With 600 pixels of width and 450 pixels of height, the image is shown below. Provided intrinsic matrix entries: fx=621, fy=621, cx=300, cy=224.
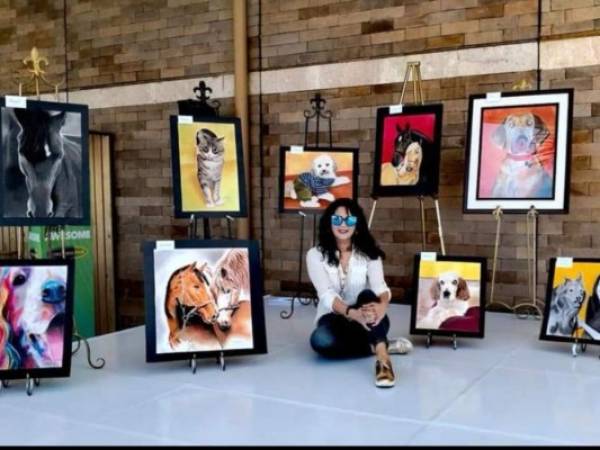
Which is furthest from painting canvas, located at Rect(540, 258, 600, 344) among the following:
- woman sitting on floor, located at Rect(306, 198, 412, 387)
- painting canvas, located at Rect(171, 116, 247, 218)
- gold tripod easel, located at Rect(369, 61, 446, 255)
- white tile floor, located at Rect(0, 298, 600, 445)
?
painting canvas, located at Rect(171, 116, 247, 218)

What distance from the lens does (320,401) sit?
288 centimetres

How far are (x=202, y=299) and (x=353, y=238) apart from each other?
3.08 feet

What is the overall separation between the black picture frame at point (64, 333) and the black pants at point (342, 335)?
1.32 m

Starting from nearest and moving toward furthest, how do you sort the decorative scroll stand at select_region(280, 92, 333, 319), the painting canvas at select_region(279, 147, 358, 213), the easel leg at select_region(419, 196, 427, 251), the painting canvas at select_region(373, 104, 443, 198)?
1. the painting canvas at select_region(373, 104, 443, 198)
2. the easel leg at select_region(419, 196, 427, 251)
3. the painting canvas at select_region(279, 147, 358, 213)
4. the decorative scroll stand at select_region(280, 92, 333, 319)

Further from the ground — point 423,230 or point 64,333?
point 423,230

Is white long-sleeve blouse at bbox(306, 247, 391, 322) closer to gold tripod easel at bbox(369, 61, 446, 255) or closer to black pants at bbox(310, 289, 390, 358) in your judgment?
black pants at bbox(310, 289, 390, 358)

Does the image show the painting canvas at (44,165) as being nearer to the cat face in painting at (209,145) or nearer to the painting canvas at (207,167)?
the painting canvas at (207,167)

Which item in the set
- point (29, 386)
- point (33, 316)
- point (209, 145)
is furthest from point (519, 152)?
point (29, 386)

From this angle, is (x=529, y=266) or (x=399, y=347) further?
(x=529, y=266)

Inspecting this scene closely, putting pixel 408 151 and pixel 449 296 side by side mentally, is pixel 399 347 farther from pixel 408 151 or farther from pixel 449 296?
pixel 408 151

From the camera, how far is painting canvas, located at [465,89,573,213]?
4250mm

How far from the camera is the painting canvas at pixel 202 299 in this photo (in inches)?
128

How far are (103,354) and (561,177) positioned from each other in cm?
321

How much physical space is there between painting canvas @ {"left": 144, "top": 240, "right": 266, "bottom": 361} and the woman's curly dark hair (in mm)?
420
